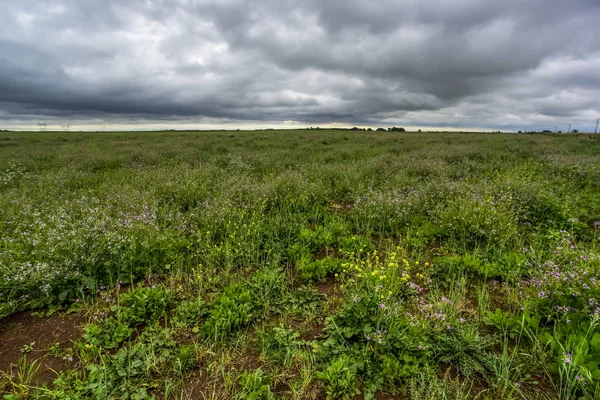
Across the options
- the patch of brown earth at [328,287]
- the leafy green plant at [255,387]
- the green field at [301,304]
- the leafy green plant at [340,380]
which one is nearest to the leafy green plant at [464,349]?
the green field at [301,304]

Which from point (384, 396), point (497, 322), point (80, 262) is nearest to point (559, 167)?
point (497, 322)

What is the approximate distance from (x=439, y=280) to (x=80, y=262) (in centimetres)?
519

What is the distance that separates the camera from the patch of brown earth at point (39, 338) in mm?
2623

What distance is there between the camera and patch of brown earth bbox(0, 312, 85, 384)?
2.62 m

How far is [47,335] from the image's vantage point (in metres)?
3.01

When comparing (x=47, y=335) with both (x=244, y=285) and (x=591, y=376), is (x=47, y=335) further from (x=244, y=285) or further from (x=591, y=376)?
(x=591, y=376)

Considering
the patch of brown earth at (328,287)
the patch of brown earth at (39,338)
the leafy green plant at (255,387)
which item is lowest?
the patch of brown earth at (39,338)

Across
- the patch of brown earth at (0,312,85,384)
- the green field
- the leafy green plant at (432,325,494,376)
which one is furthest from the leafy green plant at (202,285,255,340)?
the leafy green plant at (432,325,494,376)

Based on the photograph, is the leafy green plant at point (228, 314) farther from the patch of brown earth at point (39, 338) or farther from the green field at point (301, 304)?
the patch of brown earth at point (39, 338)

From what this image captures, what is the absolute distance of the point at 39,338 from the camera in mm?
2965

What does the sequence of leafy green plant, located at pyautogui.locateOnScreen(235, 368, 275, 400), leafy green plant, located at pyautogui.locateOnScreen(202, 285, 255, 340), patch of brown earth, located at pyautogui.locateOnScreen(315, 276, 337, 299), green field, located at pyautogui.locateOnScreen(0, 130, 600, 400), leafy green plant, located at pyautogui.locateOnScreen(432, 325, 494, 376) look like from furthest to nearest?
patch of brown earth, located at pyautogui.locateOnScreen(315, 276, 337, 299)
leafy green plant, located at pyautogui.locateOnScreen(202, 285, 255, 340)
leafy green plant, located at pyautogui.locateOnScreen(432, 325, 494, 376)
green field, located at pyautogui.locateOnScreen(0, 130, 600, 400)
leafy green plant, located at pyautogui.locateOnScreen(235, 368, 275, 400)

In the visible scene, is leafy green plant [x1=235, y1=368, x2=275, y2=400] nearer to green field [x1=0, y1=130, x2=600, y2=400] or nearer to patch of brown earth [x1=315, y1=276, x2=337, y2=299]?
green field [x1=0, y1=130, x2=600, y2=400]

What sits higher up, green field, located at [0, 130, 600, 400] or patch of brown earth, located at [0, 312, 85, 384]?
green field, located at [0, 130, 600, 400]

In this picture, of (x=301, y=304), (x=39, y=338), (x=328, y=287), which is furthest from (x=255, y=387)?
(x=39, y=338)
